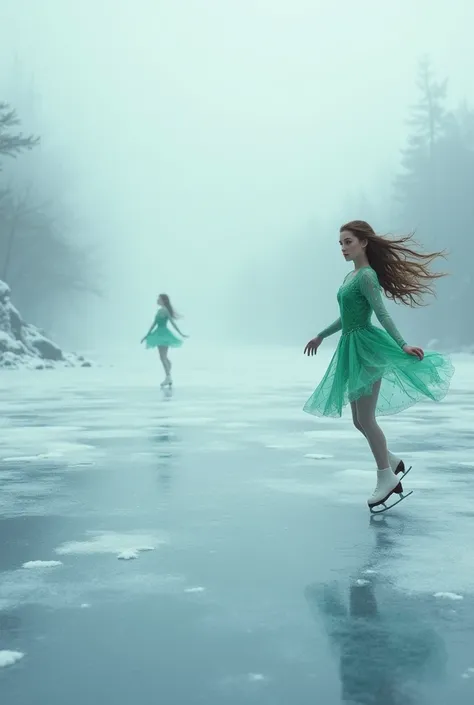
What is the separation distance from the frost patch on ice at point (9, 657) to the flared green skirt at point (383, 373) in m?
3.53

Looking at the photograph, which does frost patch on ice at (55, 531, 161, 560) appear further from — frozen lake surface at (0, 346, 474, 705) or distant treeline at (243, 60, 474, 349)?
distant treeline at (243, 60, 474, 349)

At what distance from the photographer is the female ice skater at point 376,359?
6.49 m

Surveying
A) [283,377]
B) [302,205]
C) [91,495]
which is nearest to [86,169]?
[283,377]

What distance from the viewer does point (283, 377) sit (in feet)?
81.9

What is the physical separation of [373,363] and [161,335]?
48.9 ft

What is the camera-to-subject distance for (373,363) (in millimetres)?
6488

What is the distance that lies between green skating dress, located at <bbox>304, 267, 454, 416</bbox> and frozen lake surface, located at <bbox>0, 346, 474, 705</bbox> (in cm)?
76

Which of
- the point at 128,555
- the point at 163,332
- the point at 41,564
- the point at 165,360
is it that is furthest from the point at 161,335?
the point at 41,564

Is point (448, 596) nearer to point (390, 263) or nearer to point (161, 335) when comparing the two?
point (390, 263)

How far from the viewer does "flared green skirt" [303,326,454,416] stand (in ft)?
21.4

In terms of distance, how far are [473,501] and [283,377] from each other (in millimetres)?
18376

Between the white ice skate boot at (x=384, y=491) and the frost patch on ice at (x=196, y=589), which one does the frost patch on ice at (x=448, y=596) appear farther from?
the white ice skate boot at (x=384, y=491)

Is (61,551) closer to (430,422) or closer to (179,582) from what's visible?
(179,582)

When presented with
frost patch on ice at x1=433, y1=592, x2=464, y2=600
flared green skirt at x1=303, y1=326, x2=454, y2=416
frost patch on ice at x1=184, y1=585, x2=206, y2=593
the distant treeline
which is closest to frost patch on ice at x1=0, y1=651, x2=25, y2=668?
frost patch on ice at x1=184, y1=585, x2=206, y2=593
